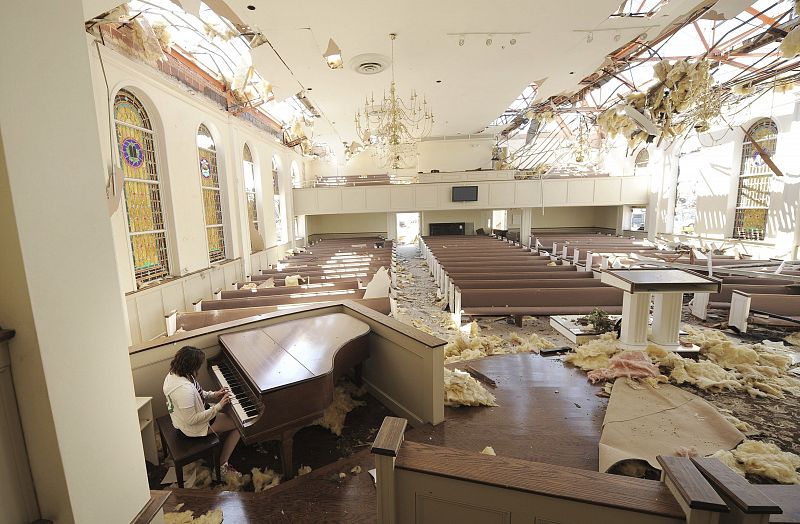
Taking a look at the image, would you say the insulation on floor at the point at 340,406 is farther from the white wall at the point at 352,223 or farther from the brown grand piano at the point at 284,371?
the white wall at the point at 352,223

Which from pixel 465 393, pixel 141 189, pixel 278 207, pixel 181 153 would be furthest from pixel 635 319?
pixel 278 207

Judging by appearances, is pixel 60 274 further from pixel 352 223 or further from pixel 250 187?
pixel 352 223

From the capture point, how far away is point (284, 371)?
231cm

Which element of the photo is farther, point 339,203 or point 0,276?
point 339,203

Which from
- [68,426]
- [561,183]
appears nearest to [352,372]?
[68,426]

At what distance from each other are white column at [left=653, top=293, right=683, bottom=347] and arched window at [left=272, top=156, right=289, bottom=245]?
10.5 metres

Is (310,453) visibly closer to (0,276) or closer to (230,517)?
(230,517)

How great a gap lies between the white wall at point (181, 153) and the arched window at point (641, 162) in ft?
45.6

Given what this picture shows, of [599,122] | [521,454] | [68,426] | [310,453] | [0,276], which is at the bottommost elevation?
[310,453]

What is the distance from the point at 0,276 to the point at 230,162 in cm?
783

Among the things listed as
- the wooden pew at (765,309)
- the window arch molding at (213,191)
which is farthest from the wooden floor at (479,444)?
the window arch molding at (213,191)

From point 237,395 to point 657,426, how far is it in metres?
3.07

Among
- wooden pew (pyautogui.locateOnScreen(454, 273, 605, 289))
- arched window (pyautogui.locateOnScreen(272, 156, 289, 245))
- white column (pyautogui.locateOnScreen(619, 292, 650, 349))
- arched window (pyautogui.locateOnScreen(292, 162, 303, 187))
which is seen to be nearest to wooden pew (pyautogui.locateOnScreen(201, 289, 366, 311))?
wooden pew (pyautogui.locateOnScreen(454, 273, 605, 289))

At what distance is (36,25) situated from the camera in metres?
1.10
